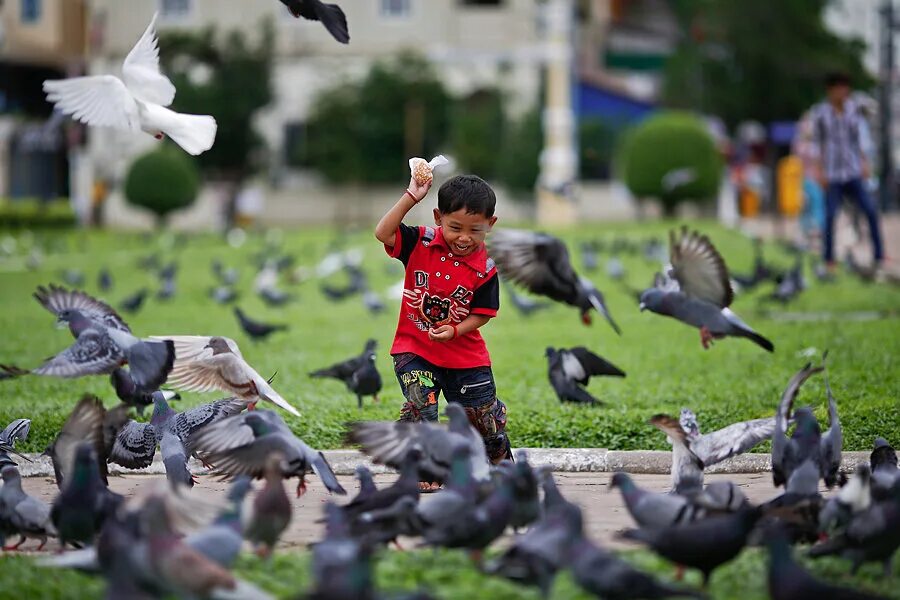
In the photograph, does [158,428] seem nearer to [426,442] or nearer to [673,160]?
[426,442]

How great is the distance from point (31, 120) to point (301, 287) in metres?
27.2

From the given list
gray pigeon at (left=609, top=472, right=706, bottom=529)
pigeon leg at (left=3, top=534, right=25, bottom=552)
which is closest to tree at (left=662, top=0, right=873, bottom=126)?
gray pigeon at (left=609, top=472, right=706, bottom=529)

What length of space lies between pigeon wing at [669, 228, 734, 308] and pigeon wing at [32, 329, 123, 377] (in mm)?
2517

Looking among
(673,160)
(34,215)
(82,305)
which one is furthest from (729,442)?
(34,215)

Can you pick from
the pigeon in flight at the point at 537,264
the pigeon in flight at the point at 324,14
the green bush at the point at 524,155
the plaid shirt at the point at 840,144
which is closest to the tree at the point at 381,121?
the green bush at the point at 524,155

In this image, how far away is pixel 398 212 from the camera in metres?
5.48

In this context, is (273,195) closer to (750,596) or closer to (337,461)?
(337,461)

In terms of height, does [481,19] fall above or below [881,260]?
above

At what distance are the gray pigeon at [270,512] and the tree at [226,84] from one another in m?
32.3

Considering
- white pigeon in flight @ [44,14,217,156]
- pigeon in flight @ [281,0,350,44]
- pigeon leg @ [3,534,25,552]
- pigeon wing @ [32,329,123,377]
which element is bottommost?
pigeon leg @ [3,534,25,552]

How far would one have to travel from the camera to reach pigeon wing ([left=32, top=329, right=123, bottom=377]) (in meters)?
5.66

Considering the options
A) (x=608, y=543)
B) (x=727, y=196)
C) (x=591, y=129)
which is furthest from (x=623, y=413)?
(x=591, y=129)

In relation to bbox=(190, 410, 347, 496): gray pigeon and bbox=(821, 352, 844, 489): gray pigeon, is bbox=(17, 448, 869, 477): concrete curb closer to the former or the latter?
bbox=(821, 352, 844, 489): gray pigeon

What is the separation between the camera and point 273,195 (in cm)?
3859
